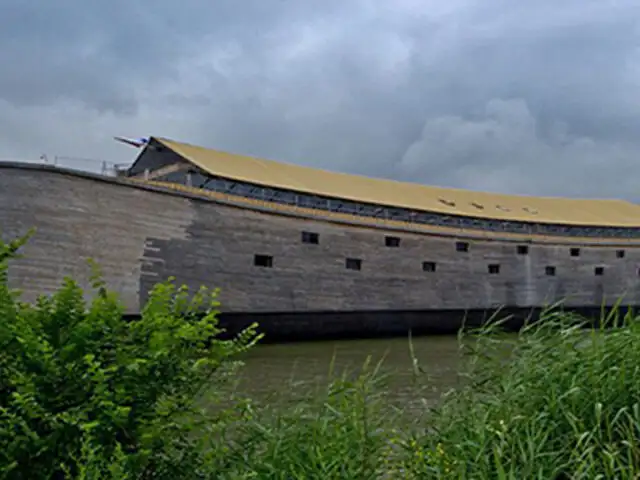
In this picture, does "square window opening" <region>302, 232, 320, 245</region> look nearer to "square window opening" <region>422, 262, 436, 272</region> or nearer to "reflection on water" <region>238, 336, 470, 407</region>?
"reflection on water" <region>238, 336, 470, 407</region>

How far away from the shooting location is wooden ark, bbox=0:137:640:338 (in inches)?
542

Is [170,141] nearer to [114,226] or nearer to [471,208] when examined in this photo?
[114,226]

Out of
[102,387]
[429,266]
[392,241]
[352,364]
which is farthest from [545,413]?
[429,266]

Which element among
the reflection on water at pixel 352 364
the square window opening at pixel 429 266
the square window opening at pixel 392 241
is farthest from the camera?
the square window opening at pixel 429 266

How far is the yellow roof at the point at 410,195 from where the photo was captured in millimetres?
20594

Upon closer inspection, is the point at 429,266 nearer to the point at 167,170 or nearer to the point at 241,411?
the point at 167,170

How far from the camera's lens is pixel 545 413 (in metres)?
2.73

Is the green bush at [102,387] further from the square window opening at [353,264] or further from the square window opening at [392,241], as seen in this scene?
the square window opening at [392,241]

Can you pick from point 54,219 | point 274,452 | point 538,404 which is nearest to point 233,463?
point 274,452

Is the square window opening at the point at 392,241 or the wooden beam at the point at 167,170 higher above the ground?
the wooden beam at the point at 167,170

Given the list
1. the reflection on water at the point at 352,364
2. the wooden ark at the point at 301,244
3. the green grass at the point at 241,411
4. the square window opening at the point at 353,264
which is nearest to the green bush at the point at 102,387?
the green grass at the point at 241,411

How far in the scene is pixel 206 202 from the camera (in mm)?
16359

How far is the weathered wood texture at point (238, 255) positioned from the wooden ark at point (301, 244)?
A: 1.5 inches

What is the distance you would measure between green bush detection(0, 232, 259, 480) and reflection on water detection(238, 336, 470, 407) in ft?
10.7
